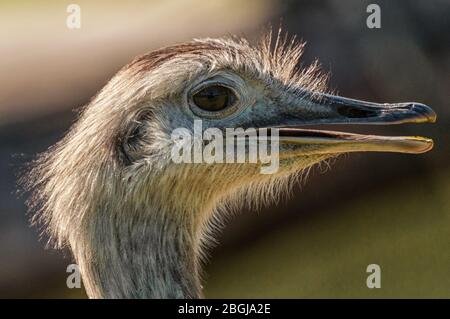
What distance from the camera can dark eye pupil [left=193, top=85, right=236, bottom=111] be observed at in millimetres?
2934

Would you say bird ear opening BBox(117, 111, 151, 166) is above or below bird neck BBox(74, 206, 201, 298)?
above

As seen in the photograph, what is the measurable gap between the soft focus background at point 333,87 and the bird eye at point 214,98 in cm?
262

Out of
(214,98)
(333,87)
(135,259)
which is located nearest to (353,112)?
(214,98)

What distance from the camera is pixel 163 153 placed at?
2.90m

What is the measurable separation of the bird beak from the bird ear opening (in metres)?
0.38

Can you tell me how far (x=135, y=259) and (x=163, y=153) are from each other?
29 centimetres

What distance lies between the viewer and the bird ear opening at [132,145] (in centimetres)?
289

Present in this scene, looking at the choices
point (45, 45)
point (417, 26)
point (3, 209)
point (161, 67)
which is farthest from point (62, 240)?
point (417, 26)

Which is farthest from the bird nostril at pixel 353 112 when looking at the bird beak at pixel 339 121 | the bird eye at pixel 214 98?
the bird eye at pixel 214 98

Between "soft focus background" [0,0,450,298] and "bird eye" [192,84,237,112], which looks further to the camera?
"soft focus background" [0,0,450,298]
